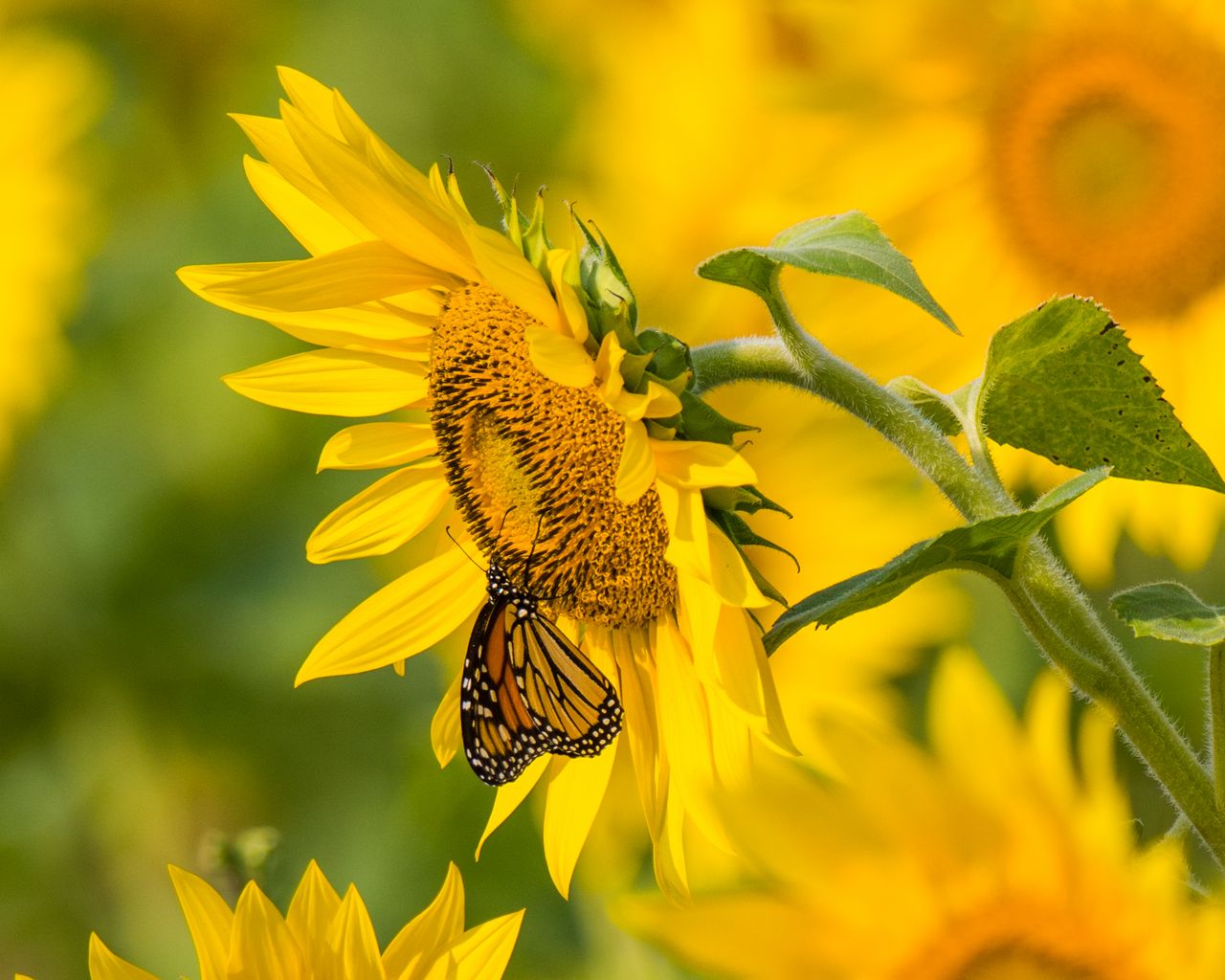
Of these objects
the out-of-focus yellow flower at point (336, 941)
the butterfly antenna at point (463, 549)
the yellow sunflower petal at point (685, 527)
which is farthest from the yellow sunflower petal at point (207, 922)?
the yellow sunflower petal at point (685, 527)

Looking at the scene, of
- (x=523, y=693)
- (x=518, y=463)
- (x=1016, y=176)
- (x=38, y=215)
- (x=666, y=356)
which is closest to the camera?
(x=666, y=356)

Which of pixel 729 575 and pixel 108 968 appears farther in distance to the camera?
pixel 108 968

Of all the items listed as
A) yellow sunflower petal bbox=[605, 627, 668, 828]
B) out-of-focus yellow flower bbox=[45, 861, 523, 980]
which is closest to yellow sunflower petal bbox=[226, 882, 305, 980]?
out-of-focus yellow flower bbox=[45, 861, 523, 980]

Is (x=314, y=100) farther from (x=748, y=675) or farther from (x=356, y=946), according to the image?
(x=356, y=946)

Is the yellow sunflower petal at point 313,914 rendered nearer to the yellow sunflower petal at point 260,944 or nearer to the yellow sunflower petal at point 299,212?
the yellow sunflower petal at point 260,944

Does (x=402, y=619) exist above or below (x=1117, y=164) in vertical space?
below

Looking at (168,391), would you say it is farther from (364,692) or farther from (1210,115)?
(1210,115)

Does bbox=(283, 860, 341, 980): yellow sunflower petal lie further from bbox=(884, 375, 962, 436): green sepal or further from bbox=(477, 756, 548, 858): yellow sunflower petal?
bbox=(884, 375, 962, 436): green sepal

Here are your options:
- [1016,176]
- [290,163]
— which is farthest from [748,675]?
[1016,176]

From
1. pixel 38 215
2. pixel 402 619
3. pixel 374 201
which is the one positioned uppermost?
pixel 38 215
